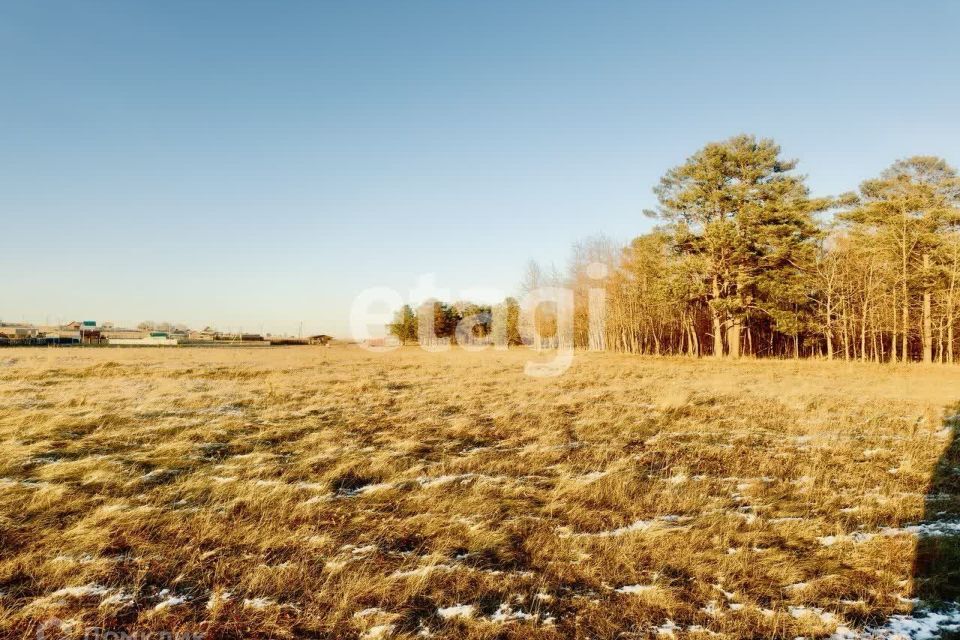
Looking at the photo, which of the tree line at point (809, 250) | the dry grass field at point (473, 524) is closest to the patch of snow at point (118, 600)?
the dry grass field at point (473, 524)

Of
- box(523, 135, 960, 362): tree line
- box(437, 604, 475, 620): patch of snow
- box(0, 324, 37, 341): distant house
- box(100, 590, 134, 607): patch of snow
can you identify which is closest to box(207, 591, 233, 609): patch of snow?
box(100, 590, 134, 607): patch of snow

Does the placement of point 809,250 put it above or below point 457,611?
above

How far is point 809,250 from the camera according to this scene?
32219 millimetres

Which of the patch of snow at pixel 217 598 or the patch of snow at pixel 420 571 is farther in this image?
the patch of snow at pixel 420 571

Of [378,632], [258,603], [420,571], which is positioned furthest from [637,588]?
[258,603]

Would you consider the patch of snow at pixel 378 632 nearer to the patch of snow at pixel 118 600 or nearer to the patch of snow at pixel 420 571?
the patch of snow at pixel 420 571

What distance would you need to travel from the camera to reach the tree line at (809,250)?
2877cm

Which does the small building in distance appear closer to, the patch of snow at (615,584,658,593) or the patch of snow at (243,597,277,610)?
the patch of snow at (243,597,277,610)

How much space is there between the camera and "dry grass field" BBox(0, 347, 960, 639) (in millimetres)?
3311

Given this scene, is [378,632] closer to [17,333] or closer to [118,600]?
[118,600]

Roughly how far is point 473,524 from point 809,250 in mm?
36603

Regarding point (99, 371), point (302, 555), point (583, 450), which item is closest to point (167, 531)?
point (302, 555)

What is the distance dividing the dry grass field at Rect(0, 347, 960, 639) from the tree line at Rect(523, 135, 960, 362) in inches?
969

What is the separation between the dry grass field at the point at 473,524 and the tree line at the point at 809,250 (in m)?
24.6
